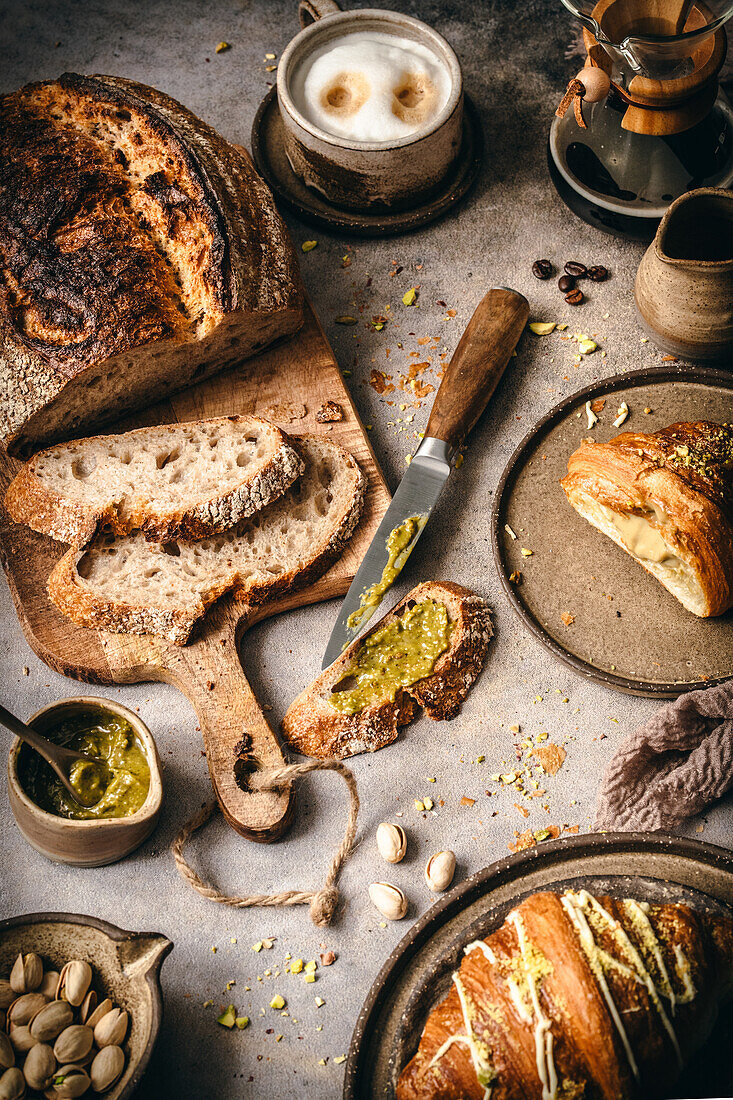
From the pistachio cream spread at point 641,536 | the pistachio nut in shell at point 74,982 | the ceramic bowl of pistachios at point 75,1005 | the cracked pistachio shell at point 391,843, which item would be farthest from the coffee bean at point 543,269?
the pistachio nut in shell at point 74,982

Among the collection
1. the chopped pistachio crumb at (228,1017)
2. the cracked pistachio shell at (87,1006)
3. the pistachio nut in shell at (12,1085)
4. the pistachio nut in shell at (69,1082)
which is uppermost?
the cracked pistachio shell at (87,1006)

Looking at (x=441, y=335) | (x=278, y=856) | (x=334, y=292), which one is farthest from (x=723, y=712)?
(x=334, y=292)

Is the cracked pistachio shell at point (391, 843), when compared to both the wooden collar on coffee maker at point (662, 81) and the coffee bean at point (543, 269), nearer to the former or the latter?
the coffee bean at point (543, 269)

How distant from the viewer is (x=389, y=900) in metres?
2.34

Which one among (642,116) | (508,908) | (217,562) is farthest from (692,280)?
(508,908)

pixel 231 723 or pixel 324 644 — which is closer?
pixel 231 723

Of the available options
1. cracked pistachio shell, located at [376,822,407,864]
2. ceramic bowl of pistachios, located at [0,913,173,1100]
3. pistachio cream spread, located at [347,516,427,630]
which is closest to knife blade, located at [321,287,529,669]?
pistachio cream spread, located at [347,516,427,630]

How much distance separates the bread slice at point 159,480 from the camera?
2496 mm

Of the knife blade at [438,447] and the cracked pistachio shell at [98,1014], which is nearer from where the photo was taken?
the cracked pistachio shell at [98,1014]

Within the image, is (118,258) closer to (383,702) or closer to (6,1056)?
(383,702)

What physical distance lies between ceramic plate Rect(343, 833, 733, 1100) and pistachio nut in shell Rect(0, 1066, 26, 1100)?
738 mm

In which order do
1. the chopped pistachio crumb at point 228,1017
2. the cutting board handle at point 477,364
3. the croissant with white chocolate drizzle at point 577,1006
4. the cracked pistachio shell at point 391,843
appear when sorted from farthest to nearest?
the cutting board handle at point 477,364 < the cracked pistachio shell at point 391,843 < the chopped pistachio crumb at point 228,1017 < the croissant with white chocolate drizzle at point 577,1006

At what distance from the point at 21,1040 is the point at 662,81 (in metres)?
3.01

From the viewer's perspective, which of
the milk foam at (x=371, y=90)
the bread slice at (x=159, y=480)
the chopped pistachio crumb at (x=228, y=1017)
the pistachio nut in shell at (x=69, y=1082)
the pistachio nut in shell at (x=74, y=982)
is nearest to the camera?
the pistachio nut in shell at (x=69, y=1082)
